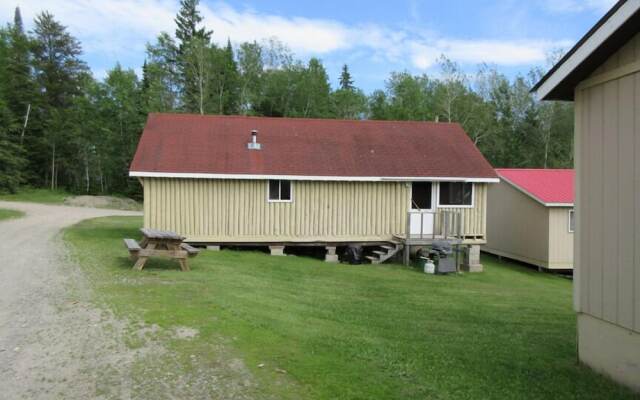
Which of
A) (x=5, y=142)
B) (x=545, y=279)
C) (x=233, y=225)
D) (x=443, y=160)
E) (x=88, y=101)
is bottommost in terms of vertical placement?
(x=545, y=279)

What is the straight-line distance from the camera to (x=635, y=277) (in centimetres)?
520

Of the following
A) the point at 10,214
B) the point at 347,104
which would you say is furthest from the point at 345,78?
the point at 10,214

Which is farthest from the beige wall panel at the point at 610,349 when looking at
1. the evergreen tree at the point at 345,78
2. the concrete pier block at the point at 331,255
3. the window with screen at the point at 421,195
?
the evergreen tree at the point at 345,78

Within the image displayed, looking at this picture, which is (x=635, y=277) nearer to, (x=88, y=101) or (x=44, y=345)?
(x=44, y=345)

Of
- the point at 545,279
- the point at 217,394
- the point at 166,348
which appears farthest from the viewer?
the point at 545,279

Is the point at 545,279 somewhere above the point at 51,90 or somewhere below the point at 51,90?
below

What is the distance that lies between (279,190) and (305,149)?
82.8 inches

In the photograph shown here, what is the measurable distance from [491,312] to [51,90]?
46304mm

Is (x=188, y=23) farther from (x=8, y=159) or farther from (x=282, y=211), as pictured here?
(x=282, y=211)

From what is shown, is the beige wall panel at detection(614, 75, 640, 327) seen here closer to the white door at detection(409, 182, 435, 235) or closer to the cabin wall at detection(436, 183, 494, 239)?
the white door at detection(409, 182, 435, 235)

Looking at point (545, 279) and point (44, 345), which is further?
point (545, 279)

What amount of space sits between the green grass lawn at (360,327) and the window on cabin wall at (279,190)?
3.50 metres

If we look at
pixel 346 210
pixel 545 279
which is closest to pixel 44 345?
pixel 346 210

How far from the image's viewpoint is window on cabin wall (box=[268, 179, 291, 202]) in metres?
16.4
